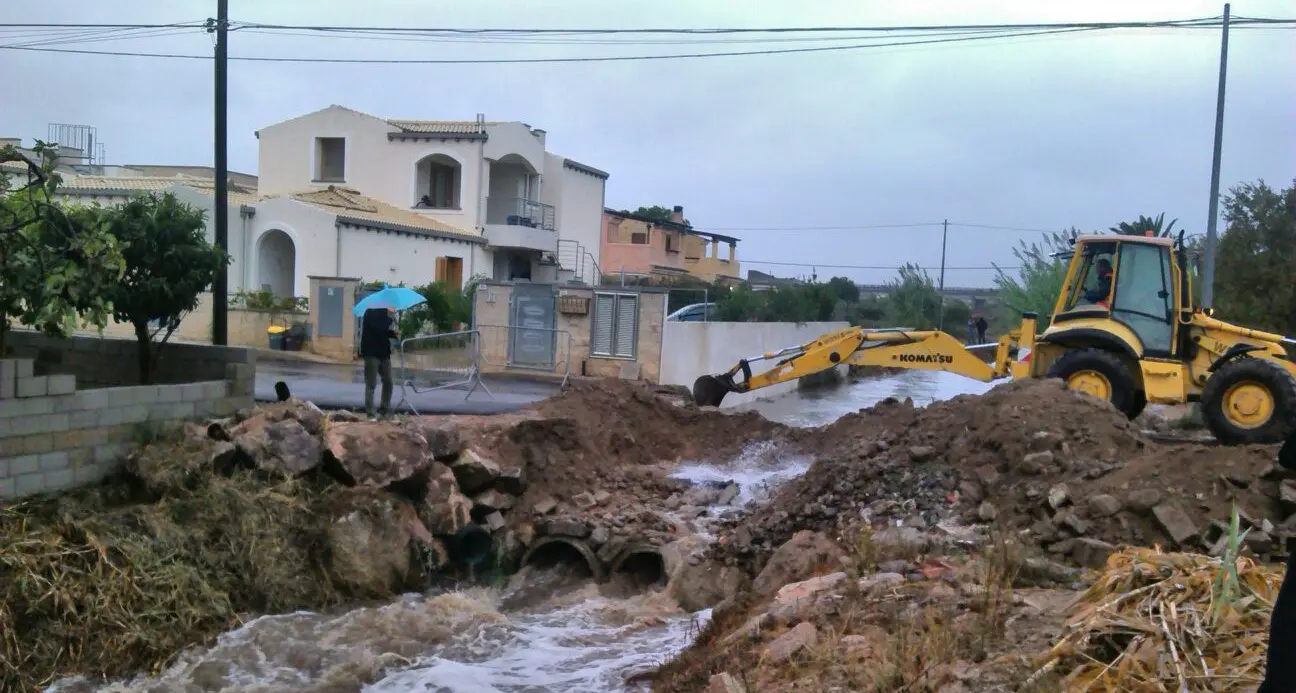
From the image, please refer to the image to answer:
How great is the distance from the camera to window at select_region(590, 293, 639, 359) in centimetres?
2102

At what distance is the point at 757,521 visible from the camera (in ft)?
37.7

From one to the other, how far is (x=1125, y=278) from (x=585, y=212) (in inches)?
1228

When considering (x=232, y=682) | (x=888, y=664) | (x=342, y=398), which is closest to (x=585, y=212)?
(x=342, y=398)

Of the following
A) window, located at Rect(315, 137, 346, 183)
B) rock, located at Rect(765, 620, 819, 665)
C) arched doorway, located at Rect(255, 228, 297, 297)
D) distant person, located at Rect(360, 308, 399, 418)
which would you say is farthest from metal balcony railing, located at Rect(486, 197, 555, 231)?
rock, located at Rect(765, 620, 819, 665)

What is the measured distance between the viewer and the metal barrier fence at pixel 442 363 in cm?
1772

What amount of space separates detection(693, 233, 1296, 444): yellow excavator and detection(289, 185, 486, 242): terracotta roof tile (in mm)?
21318

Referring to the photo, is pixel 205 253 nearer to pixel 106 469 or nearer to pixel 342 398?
pixel 106 469

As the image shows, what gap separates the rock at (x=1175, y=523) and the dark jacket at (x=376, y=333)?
949 cm

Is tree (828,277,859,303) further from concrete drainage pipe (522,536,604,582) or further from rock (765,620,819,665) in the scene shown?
rock (765,620,819,665)

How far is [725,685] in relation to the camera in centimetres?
610

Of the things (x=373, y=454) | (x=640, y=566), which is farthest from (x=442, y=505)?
(x=640, y=566)

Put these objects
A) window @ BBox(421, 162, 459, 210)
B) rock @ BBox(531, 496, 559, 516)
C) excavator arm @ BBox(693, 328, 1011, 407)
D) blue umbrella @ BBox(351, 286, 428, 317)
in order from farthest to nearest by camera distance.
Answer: window @ BBox(421, 162, 459, 210) < blue umbrella @ BBox(351, 286, 428, 317) < excavator arm @ BBox(693, 328, 1011, 407) < rock @ BBox(531, 496, 559, 516)

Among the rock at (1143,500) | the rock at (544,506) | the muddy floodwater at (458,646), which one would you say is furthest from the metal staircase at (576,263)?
the rock at (1143,500)

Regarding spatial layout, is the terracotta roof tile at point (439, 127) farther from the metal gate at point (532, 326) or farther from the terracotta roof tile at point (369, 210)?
the metal gate at point (532, 326)
